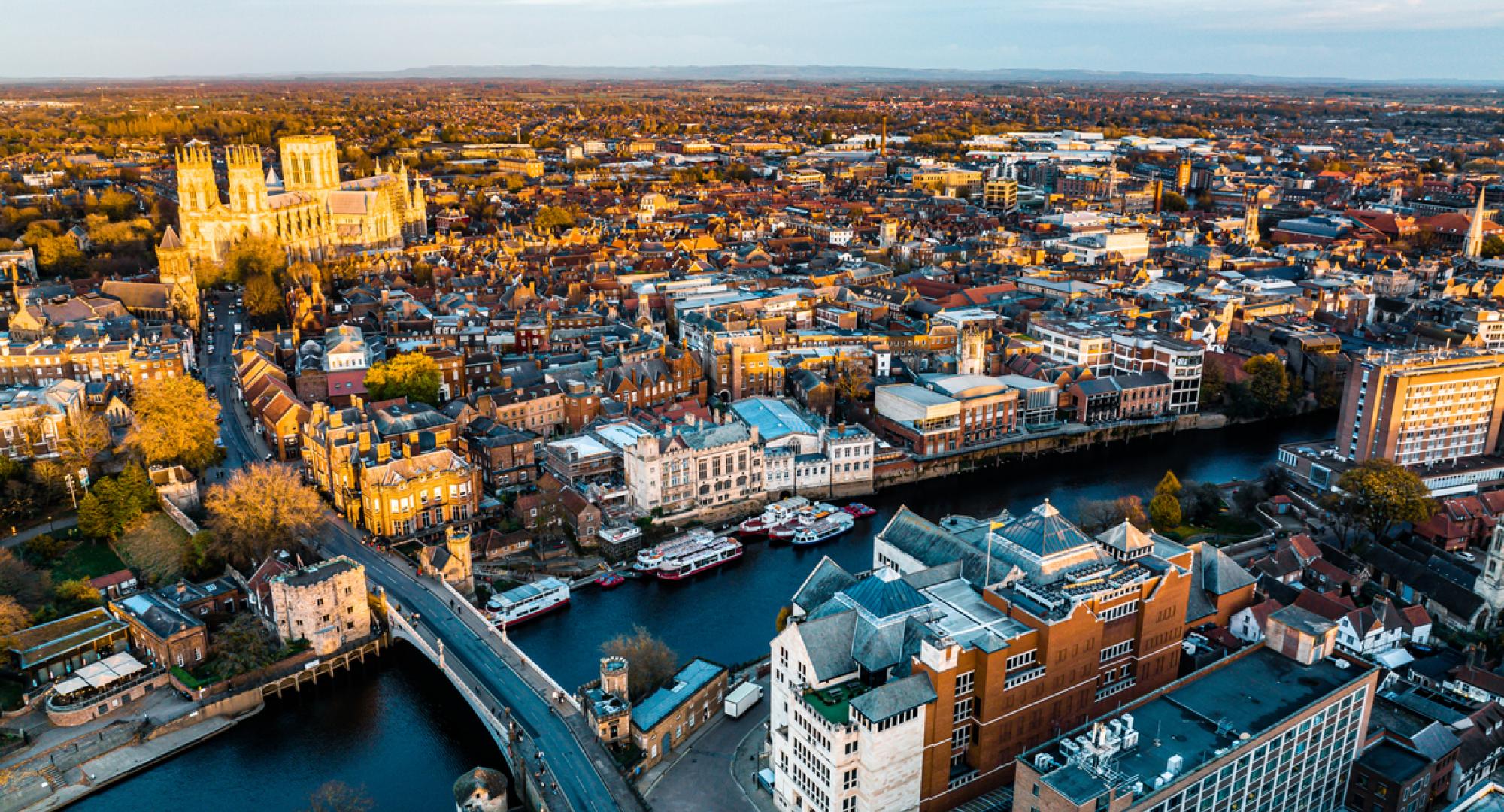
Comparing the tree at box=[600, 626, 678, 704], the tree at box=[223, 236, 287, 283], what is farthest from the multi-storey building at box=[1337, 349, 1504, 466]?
the tree at box=[223, 236, 287, 283]

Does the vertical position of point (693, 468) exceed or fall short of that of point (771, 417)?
it falls short

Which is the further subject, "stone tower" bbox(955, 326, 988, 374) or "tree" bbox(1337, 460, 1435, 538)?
"stone tower" bbox(955, 326, 988, 374)

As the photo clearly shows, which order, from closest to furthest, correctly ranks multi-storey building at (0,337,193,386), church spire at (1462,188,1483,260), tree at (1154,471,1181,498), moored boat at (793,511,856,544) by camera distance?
tree at (1154,471,1181,498), moored boat at (793,511,856,544), multi-storey building at (0,337,193,386), church spire at (1462,188,1483,260)

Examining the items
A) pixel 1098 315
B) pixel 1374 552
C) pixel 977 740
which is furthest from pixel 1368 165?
pixel 977 740

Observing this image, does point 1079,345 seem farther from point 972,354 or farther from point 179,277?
point 179,277

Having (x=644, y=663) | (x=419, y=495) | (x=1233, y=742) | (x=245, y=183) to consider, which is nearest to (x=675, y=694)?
(x=644, y=663)

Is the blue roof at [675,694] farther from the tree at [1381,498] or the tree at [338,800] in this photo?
the tree at [1381,498]

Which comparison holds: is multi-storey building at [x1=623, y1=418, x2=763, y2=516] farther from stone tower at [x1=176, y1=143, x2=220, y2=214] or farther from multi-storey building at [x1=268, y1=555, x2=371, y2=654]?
stone tower at [x1=176, y1=143, x2=220, y2=214]
